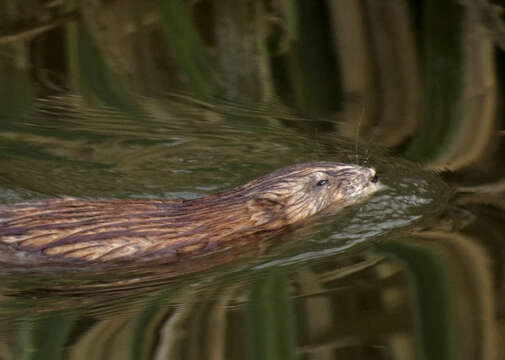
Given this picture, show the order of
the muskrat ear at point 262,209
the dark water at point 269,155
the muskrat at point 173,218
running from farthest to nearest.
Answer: the muskrat ear at point 262,209 < the muskrat at point 173,218 < the dark water at point 269,155

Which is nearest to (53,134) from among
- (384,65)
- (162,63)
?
(162,63)

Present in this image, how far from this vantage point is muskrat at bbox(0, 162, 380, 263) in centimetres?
501

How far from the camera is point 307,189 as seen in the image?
5.77m

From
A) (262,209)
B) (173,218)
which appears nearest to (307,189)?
(262,209)

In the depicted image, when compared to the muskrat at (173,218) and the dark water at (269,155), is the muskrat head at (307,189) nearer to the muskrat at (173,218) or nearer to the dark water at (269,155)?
the muskrat at (173,218)

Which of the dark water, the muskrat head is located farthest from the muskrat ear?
the dark water

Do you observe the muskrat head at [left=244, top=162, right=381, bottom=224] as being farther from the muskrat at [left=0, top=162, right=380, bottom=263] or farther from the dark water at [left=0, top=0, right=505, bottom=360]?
the dark water at [left=0, top=0, right=505, bottom=360]

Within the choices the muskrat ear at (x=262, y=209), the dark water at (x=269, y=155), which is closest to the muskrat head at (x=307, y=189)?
the muskrat ear at (x=262, y=209)

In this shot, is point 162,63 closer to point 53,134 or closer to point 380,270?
point 53,134

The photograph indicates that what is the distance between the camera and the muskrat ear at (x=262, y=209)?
552cm

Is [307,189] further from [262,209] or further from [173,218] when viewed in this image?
[173,218]

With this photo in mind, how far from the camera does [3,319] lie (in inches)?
182

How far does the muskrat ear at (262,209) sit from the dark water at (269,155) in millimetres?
122

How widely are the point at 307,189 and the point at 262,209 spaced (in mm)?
341
